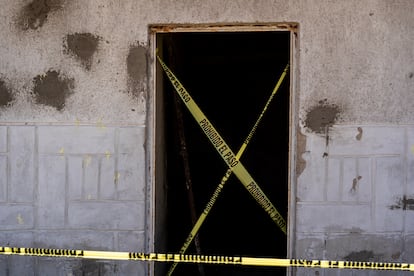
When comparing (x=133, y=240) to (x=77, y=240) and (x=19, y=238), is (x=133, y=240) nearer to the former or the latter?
(x=77, y=240)

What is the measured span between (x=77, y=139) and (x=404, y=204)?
3.05m

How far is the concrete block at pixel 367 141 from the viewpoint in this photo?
15.9 feet

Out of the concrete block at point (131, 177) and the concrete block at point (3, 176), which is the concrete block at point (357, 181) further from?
the concrete block at point (3, 176)

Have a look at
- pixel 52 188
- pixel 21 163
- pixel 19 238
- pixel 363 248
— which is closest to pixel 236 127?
pixel 363 248

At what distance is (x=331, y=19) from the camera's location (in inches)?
190

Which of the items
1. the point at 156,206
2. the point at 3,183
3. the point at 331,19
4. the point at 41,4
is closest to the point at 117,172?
the point at 156,206

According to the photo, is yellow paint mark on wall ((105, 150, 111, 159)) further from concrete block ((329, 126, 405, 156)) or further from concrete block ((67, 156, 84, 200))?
concrete block ((329, 126, 405, 156))

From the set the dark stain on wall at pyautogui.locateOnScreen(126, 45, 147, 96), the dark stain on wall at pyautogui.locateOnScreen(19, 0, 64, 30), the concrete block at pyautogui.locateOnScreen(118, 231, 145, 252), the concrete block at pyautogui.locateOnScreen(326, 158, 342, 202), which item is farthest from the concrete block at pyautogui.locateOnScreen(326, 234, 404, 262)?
the dark stain on wall at pyautogui.locateOnScreen(19, 0, 64, 30)

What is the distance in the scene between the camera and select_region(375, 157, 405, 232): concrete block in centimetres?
487

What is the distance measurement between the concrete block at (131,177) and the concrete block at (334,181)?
1.69m

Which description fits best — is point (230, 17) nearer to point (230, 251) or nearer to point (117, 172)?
point (117, 172)

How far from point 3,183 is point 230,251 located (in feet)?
10.6

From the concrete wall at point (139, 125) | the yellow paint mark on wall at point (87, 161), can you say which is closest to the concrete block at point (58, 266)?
the concrete wall at point (139, 125)

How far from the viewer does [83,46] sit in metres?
5.00
